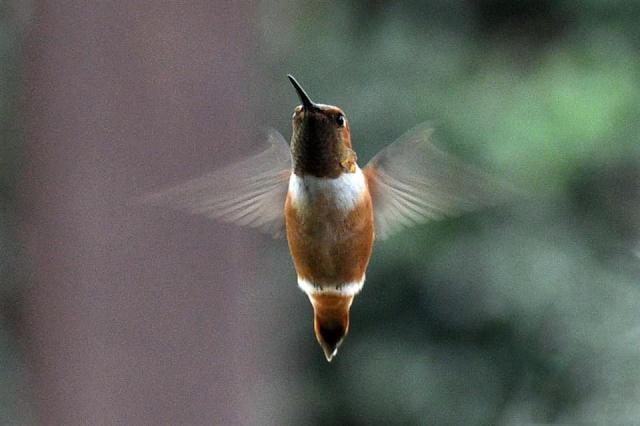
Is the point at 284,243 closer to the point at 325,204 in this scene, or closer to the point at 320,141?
the point at 325,204

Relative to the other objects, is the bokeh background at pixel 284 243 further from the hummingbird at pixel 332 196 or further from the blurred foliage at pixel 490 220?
the hummingbird at pixel 332 196

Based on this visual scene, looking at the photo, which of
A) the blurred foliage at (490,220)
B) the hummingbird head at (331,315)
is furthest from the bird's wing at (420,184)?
the blurred foliage at (490,220)

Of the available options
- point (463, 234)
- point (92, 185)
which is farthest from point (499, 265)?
point (92, 185)

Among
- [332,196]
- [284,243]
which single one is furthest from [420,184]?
[284,243]

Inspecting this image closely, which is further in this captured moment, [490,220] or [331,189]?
[490,220]

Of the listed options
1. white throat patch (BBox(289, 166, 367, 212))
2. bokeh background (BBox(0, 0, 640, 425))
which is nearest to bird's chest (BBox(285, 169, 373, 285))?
white throat patch (BBox(289, 166, 367, 212))

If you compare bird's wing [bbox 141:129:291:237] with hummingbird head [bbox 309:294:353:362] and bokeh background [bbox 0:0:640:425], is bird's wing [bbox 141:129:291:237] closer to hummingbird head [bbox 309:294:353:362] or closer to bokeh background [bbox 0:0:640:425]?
hummingbird head [bbox 309:294:353:362]

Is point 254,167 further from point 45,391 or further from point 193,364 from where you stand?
point 45,391
